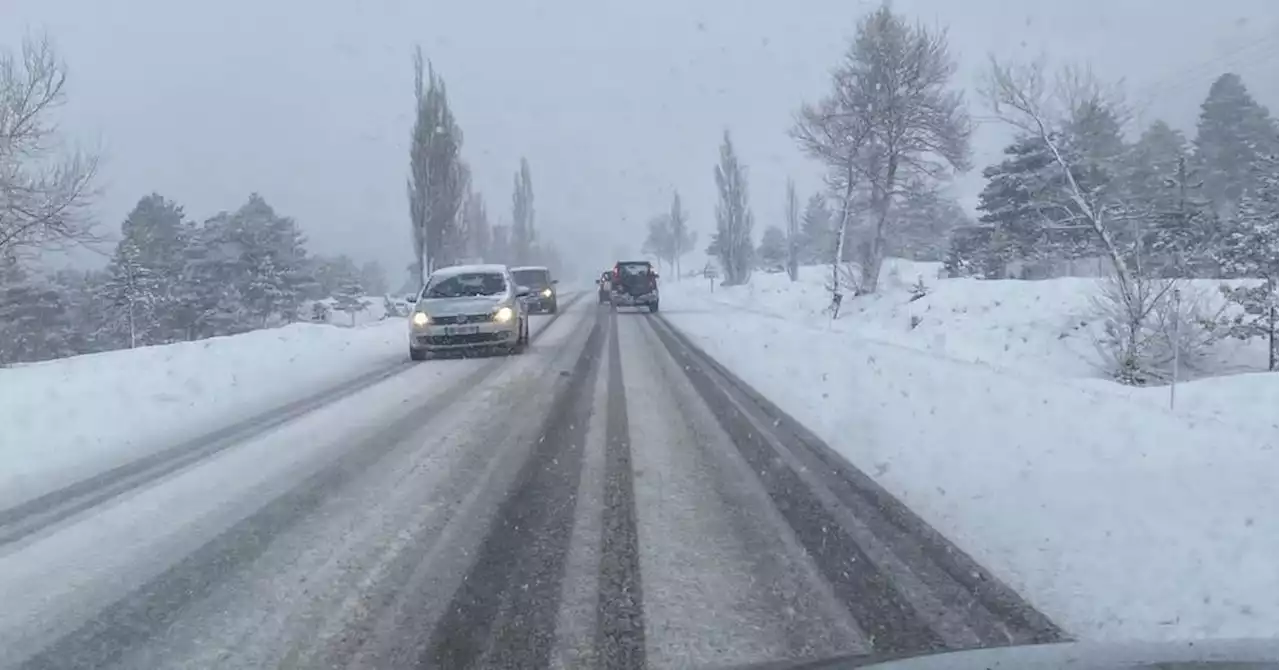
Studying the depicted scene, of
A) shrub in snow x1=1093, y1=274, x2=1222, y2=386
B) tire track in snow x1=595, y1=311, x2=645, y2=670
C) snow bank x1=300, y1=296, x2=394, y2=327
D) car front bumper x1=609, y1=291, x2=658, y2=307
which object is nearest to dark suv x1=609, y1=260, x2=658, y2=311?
car front bumper x1=609, y1=291, x2=658, y2=307

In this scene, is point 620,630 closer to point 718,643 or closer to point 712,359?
point 718,643

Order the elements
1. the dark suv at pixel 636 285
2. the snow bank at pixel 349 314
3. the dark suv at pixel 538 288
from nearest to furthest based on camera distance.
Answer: the dark suv at pixel 538 288, the dark suv at pixel 636 285, the snow bank at pixel 349 314

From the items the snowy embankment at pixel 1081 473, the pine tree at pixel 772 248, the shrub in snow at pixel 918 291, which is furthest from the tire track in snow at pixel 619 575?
the pine tree at pixel 772 248

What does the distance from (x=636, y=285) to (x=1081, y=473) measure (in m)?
32.1

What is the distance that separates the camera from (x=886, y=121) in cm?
3206

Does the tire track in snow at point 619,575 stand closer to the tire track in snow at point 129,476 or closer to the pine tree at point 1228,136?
the tire track in snow at point 129,476

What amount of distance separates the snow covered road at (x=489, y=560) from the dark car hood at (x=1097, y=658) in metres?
1.03

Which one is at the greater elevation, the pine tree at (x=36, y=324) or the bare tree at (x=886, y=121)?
the bare tree at (x=886, y=121)

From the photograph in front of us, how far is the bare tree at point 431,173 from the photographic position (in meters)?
46.5

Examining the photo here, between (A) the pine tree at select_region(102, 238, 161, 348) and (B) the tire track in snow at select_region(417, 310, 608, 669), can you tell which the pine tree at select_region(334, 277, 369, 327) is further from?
(B) the tire track in snow at select_region(417, 310, 608, 669)

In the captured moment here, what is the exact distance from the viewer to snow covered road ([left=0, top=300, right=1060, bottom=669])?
390 centimetres

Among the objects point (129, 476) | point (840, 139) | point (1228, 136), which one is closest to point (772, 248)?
point (1228, 136)

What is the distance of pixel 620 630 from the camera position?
4004mm

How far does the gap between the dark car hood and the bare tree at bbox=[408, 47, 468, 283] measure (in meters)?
44.9
